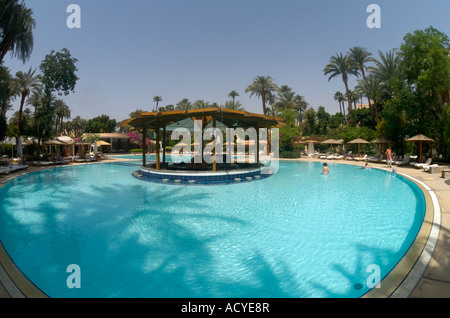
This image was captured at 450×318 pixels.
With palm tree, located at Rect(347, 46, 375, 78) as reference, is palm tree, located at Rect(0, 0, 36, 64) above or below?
below

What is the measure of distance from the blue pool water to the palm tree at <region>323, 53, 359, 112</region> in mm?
35007

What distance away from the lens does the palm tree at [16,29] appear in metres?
15.2

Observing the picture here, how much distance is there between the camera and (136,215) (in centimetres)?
732

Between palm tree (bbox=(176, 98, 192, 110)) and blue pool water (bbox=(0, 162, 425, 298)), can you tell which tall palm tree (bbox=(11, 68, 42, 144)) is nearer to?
blue pool water (bbox=(0, 162, 425, 298))

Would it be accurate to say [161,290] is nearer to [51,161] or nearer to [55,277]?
[55,277]

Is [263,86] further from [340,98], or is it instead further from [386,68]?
[340,98]

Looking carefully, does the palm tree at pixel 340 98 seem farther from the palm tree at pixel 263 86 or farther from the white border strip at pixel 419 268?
the white border strip at pixel 419 268

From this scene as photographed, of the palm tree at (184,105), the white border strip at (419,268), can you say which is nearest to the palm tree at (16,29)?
the white border strip at (419,268)

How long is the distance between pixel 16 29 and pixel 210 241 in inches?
839

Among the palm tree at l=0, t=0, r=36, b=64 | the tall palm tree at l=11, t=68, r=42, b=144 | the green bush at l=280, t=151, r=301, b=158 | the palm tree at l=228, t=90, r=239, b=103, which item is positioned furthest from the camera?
the palm tree at l=228, t=90, r=239, b=103

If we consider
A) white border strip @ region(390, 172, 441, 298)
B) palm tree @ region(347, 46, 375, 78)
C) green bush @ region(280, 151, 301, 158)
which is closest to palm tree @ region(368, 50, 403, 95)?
palm tree @ region(347, 46, 375, 78)

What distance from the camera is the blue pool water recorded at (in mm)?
3730

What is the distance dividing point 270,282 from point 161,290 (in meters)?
1.81
